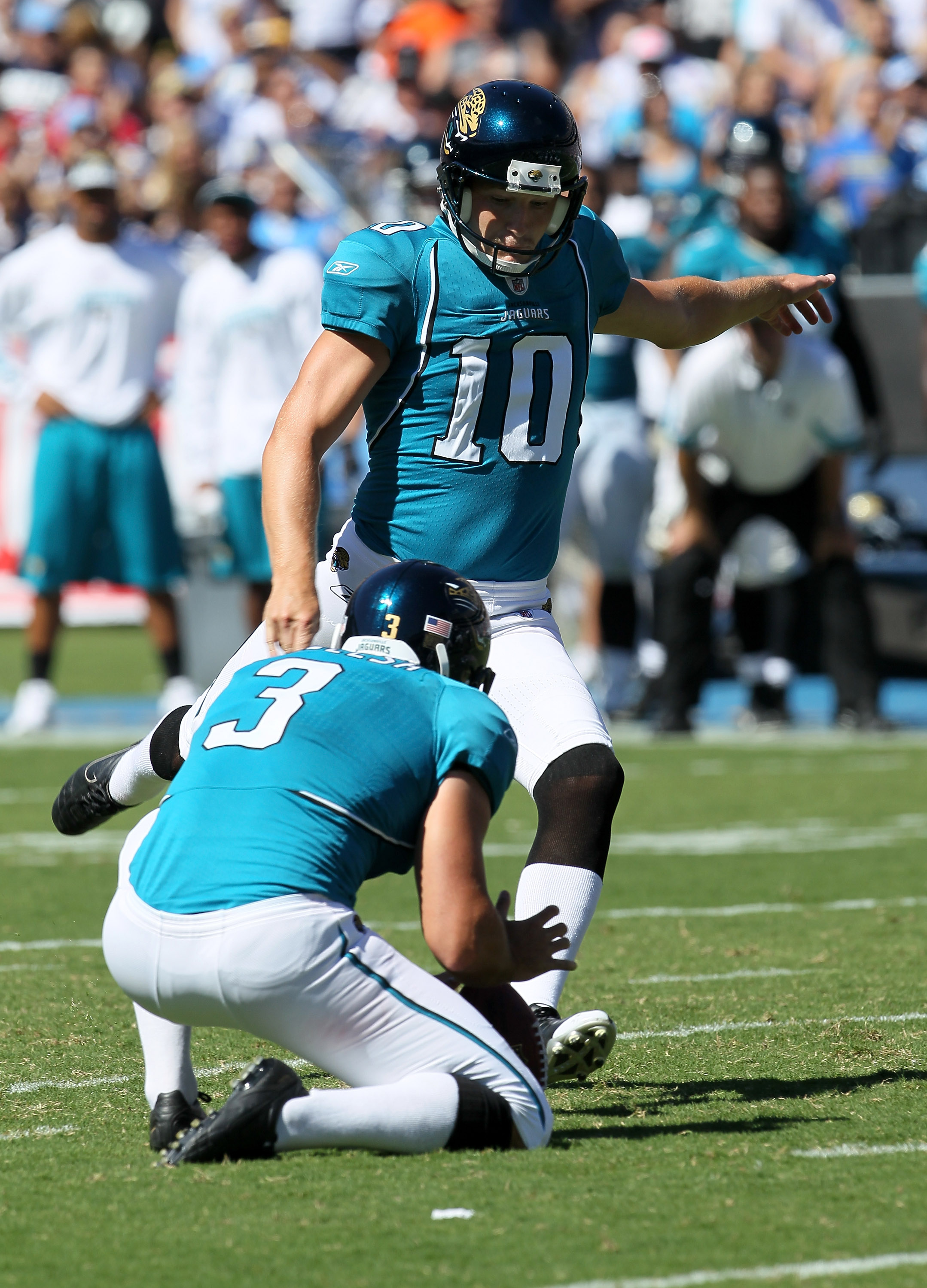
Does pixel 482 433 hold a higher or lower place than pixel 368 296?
lower

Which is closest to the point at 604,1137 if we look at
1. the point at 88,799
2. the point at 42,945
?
the point at 88,799

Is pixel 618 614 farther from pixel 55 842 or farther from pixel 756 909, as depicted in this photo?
pixel 756 909

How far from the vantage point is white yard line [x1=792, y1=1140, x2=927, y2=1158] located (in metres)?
3.53

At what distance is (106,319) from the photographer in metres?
11.2

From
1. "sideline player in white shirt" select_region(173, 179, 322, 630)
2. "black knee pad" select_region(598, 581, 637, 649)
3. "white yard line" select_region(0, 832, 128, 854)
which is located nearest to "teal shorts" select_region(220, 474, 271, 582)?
"sideline player in white shirt" select_region(173, 179, 322, 630)

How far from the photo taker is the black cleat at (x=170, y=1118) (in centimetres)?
360

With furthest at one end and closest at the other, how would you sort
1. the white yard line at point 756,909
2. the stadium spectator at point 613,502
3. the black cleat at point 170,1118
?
the stadium spectator at point 613,502 < the white yard line at point 756,909 < the black cleat at point 170,1118

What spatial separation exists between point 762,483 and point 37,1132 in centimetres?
752

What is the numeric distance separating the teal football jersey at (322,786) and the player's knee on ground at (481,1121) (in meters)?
0.38

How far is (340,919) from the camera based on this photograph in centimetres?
342

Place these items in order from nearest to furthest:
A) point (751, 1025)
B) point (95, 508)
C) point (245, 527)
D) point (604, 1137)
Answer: point (604, 1137) < point (751, 1025) < point (95, 508) < point (245, 527)

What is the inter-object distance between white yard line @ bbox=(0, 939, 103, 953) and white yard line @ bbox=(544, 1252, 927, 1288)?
127 inches

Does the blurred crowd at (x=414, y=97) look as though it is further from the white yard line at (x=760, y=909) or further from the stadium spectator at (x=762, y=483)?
the white yard line at (x=760, y=909)

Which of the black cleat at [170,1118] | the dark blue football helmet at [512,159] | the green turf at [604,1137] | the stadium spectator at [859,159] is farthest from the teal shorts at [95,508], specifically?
the black cleat at [170,1118]
